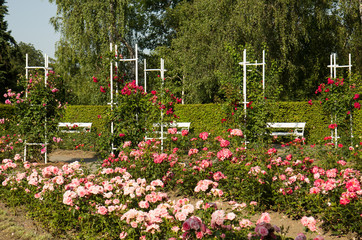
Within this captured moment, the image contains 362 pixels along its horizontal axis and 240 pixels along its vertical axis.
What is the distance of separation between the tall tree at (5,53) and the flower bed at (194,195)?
2145cm

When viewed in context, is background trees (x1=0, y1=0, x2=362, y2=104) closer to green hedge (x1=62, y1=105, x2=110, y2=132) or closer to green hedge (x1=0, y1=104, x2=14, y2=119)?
green hedge (x1=62, y1=105, x2=110, y2=132)

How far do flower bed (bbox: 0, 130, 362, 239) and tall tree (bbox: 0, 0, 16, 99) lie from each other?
2145cm

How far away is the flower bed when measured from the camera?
8.73ft

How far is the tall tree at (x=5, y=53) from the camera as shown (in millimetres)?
24016

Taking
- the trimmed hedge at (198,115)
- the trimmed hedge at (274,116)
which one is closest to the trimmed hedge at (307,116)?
the trimmed hedge at (274,116)

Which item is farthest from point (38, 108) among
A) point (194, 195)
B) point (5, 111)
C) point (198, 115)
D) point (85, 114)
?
point (5, 111)

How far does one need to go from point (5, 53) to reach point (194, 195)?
2355cm

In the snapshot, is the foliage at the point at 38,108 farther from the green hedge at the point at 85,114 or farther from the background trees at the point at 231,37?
the green hedge at the point at 85,114

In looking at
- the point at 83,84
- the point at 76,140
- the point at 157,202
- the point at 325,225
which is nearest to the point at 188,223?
the point at 157,202

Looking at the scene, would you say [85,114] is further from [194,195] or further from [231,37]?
[194,195]

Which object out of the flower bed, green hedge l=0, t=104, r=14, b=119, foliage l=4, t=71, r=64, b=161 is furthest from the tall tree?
the flower bed

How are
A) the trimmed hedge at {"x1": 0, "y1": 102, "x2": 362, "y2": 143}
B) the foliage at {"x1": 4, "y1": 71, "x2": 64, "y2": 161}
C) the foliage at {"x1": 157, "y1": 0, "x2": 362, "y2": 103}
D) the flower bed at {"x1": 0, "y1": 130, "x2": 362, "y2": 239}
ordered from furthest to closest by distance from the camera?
1. the foliage at {"x1": 157, "y1": 0, "x2": 362, "y2": 103}
2. the trimmed hedge at {"x1": 0, "y1": 102, "x2": 362, "y2": 143}
3. the foliage at {"x1": 4, "y1": 71, "x2": 64, "y2": 161}
4. the flower bed at {"x1": 0, "y1": 130, "x2": 362, "y2": 239}

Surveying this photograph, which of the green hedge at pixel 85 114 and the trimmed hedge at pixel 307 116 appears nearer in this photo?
the trimmed hedge at pixel 307 116

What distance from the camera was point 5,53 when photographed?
79.6ft
